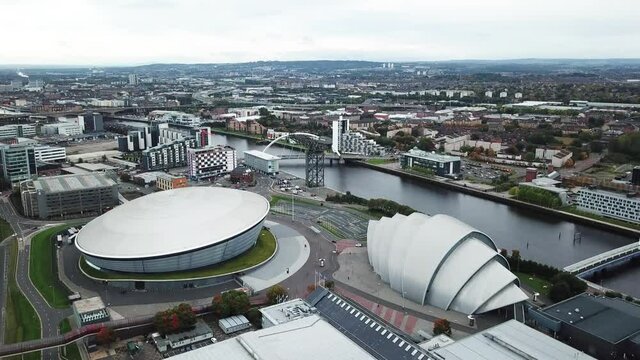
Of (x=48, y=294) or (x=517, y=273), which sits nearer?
(x=48, y=294)

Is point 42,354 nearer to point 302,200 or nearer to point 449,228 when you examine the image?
point 449,228

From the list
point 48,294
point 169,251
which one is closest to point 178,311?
point 169,251

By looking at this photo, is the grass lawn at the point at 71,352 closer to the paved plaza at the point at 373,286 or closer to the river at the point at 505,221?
the paved plaza at the point at 373,286

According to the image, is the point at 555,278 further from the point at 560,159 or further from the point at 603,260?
the point at 560,159

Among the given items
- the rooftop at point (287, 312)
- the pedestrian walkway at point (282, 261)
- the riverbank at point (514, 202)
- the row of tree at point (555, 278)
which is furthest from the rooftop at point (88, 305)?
the riverbank at point (514, 202)

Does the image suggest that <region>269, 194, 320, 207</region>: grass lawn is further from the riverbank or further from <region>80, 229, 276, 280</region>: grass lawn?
the riverbank

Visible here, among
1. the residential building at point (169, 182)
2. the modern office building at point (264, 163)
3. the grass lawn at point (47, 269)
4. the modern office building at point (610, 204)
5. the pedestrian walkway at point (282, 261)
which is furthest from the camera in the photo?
the modern office building at point (264, 163)
